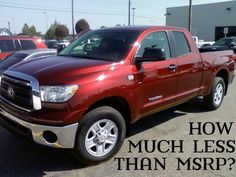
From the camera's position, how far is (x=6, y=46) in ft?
34.0

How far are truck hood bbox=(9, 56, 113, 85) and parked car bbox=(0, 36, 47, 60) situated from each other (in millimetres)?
6326

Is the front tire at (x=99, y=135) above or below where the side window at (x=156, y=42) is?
below

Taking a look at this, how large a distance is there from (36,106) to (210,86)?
398cm

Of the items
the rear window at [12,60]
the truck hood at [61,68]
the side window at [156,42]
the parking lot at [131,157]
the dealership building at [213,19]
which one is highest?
the dealership building at [213,19]

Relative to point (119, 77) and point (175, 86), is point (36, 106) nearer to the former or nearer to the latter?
point (119, 77)

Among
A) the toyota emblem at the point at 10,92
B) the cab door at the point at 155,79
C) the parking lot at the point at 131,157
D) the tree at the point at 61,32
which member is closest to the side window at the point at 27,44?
the parking lot at the point at 131,157

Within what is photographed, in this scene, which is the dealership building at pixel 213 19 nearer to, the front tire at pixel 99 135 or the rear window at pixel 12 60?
the rear window at pixel 12 60

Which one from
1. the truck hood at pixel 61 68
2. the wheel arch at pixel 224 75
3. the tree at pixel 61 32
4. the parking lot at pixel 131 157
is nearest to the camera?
the truck hood at pixel 61 68

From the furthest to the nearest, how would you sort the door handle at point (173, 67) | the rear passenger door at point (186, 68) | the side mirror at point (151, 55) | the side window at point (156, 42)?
the rear passenger door at point (186, 68)
the door handle at point (173, 67)
the side window at point (156, 42)
the side mirror at point (151, 55)

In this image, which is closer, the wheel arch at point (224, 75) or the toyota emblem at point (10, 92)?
the toyota emblem at point (10, 92)

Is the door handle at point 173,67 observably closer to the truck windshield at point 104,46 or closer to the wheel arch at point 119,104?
the truck windshield at point 104,46

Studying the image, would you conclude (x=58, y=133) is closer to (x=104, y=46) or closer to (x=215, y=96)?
(x=104, y=46)

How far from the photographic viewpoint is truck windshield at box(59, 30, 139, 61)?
4504 mm

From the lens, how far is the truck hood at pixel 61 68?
12.2 feet
